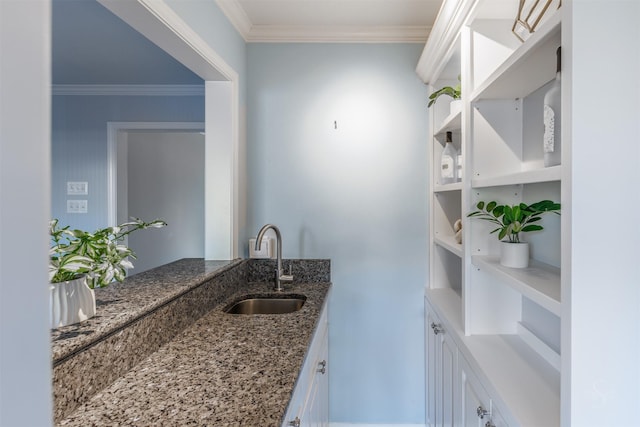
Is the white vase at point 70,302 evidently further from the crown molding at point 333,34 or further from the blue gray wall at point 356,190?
the crown molding at point 333,34

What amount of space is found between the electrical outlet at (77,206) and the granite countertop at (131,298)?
185 cm

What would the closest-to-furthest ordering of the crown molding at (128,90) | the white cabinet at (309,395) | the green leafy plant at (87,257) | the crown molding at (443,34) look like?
1. the green leafy plant at (87,257)
2. the white cabinet at (309,395)
3. the crown molding at (443,34)
4. the crown molding at (128,90)

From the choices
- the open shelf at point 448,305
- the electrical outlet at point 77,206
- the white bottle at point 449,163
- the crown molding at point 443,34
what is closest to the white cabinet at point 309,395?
the open shelf at point 448,305

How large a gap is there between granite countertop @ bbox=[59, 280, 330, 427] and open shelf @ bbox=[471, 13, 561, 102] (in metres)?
1.07

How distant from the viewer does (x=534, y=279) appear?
1.03m


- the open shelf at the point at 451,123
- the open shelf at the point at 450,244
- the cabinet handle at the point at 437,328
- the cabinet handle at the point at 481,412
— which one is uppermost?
the open shelf at the point at 451,123

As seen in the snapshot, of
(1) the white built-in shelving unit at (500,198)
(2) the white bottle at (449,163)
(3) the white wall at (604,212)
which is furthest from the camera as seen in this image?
(2) the white bottle at (449,163)

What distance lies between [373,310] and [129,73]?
2.58m

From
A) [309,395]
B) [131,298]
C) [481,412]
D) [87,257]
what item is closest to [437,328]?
[481,412]

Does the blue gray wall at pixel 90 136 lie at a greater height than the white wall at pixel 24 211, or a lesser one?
greater

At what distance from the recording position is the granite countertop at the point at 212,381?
759mm

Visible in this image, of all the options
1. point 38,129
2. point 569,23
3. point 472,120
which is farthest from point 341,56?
point 38,129

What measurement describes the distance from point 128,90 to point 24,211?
3.26m

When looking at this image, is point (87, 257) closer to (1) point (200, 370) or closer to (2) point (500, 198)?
(1) point (200, 370)
